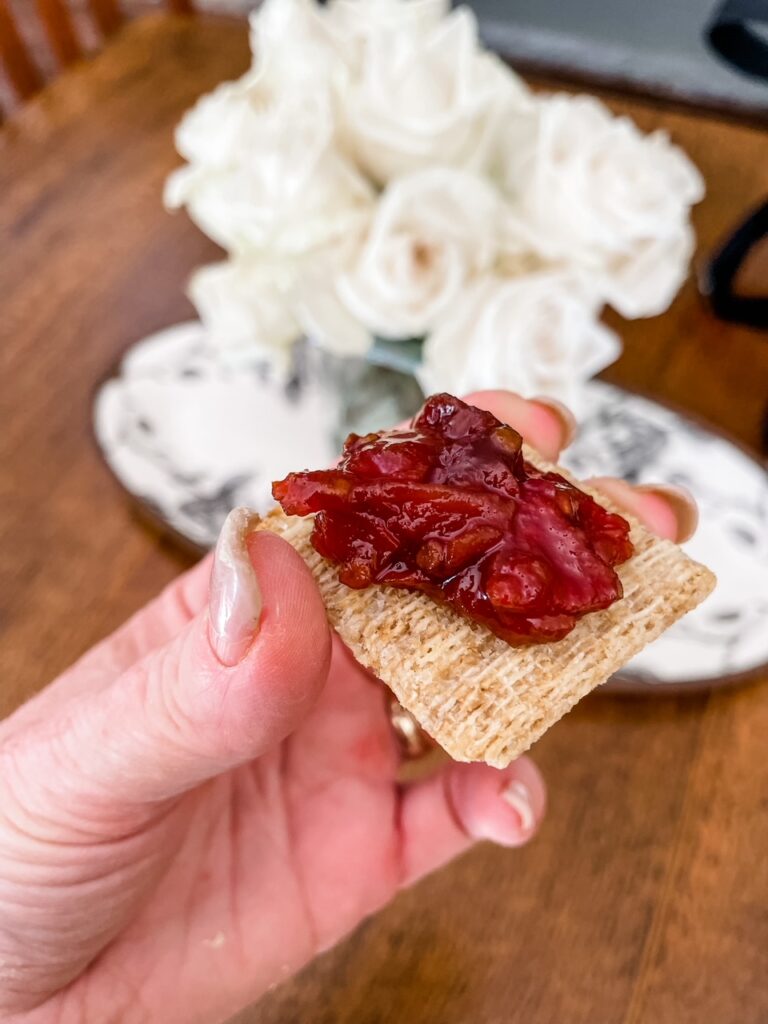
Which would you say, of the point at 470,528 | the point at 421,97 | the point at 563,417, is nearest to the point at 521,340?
the point at 563,417

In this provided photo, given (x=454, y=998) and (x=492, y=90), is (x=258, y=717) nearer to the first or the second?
(x=454, y=998)

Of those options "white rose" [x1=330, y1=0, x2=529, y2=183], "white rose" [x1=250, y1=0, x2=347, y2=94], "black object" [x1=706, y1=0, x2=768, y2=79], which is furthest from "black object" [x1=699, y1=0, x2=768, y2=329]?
"white rose" [x1=250, y1=0, x2=347, y2=94]

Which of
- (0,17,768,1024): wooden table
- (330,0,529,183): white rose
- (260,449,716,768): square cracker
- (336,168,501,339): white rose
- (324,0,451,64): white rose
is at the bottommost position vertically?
(0,17,768,1024): wooden table

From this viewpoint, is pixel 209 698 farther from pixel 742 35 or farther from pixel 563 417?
pixel 742 35

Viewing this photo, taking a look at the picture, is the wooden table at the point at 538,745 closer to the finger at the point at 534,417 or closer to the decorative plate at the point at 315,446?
the decorative plate at the point at 315,446

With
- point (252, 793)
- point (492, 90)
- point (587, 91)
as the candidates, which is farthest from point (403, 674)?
point (587, 91)

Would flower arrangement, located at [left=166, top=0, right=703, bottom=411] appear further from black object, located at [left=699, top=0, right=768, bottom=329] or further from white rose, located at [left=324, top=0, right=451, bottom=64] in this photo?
black object, located at [left=699, top=0, right=768, bottom=329]
